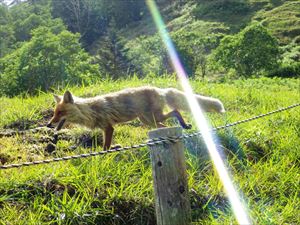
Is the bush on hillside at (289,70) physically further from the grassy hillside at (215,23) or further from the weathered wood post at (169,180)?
the weathered wood post at (169,180)

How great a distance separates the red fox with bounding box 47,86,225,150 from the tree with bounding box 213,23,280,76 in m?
25.8

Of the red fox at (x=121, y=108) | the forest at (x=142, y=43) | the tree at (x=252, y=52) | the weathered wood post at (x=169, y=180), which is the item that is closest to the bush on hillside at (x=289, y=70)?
the forest at (x=142, y=43)

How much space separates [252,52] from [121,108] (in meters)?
26.5

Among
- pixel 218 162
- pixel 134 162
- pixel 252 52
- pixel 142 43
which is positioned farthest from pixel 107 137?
pixel 142 43

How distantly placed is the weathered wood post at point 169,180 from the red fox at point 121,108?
7.63 ft

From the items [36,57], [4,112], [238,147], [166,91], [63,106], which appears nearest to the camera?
[238,147]

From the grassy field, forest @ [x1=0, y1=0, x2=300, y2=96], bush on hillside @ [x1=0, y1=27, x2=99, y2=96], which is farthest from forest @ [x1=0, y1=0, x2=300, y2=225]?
bush on hillside @ [x1=0, y1=27, x2=99, y2=96]

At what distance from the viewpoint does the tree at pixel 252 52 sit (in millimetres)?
31156

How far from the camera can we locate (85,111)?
6066 millimetres

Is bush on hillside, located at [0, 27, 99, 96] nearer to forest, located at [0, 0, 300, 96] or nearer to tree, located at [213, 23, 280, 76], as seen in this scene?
forest, located at [0, 0, 300, 96]

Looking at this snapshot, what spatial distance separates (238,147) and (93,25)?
68.5 metres

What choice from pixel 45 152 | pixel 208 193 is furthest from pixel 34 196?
pixel 208 193

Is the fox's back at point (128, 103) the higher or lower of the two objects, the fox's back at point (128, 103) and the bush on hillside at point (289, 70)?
the higher

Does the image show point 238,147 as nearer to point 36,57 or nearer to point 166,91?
point 166,91
